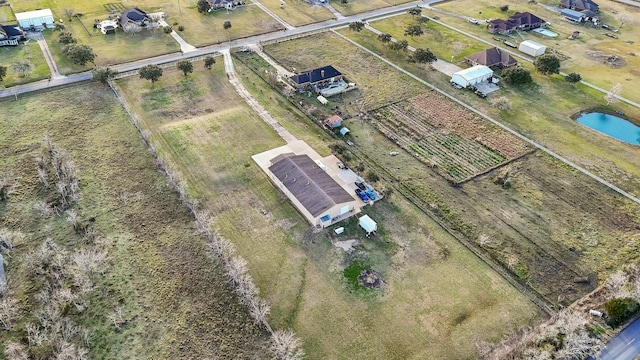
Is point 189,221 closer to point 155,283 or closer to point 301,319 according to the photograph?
point 155,283

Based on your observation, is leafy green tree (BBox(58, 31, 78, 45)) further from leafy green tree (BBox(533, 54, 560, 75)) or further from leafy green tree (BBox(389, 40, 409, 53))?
leafy green tree (BBox(533, 54, 560, 75))

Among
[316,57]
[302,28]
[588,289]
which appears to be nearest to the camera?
[588,289]

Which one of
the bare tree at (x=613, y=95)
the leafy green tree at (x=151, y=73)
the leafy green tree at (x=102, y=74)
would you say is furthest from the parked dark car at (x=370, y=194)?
the leafy green tree at (x=102, y=74)

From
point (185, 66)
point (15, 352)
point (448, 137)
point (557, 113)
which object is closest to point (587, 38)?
point (557, 113)

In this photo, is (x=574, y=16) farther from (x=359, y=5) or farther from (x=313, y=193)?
(x=313, y=193)

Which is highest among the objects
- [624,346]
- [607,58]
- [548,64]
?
[548,64]

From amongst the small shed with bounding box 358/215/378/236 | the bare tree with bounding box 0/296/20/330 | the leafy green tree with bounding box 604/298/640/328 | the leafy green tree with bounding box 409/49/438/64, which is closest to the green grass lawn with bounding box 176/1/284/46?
the leafy green tree with bounding box 409/49/438/64

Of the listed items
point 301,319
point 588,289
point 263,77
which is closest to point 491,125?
point 588,289
